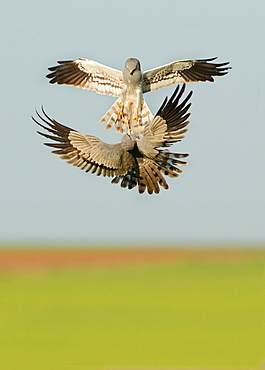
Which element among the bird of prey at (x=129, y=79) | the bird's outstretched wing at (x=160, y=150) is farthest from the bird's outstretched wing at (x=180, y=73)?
the bird's outstretched wing at (x=160, y=150)

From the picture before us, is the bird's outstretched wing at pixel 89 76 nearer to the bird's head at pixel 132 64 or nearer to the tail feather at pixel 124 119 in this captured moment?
the tail feather at pixel 124 119

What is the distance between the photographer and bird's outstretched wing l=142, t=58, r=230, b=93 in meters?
6.04

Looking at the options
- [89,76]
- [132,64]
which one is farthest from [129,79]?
[89,76]

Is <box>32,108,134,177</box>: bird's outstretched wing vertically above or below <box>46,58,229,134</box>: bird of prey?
below

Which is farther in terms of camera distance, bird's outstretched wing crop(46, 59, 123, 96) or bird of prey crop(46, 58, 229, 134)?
bird's outstretched wing crop(46, 59, 123, 96)

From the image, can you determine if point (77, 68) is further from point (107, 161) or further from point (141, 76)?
point (107, 161)

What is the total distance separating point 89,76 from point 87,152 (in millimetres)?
1127

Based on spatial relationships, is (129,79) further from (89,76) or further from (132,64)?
(89,76)

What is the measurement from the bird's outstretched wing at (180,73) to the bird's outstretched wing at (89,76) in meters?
0.30

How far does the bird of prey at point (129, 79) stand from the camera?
598 centimetres

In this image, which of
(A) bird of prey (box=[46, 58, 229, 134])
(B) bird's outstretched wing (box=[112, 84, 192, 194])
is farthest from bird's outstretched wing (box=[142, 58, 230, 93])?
(B) bird's outstretched wing (box=[112, 84, 192, 194])

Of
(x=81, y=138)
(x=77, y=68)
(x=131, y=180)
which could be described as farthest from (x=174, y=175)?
(x=77, y=68)

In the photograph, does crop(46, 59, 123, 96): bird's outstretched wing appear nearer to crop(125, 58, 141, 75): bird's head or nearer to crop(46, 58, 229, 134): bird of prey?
crop(46, 58, 229, 134): bird of prey

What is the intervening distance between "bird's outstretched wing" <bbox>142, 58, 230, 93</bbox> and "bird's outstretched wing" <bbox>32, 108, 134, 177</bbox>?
86cm
